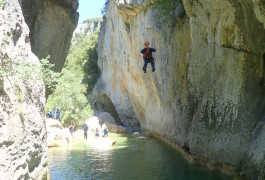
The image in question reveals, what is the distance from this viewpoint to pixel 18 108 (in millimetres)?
7809

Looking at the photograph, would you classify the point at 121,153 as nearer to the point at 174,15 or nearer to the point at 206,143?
the point at 206,143

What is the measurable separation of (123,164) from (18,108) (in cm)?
863

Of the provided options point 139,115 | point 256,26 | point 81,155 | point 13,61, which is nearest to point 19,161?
point 13,61

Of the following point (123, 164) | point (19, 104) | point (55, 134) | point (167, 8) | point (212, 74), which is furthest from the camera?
point (55, 134)

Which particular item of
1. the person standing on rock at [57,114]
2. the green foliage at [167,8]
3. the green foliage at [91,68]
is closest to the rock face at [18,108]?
the green foliage at [167,8]

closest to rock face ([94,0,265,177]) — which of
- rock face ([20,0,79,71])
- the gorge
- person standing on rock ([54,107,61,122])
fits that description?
the gorge

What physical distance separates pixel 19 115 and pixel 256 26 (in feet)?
25.9

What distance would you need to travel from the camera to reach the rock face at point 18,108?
7.09 m

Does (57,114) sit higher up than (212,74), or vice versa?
(212,74)

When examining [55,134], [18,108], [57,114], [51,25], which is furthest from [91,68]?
[18,108]

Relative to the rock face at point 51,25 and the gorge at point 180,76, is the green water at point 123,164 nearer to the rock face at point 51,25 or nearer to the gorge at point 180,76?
the gorge at point 180,76

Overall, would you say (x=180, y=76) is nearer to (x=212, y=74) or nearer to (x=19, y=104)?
(x=212, y=74)

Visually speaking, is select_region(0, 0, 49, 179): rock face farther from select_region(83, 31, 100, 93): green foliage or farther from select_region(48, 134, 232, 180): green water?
select_region(83, 31, 100, 93): green foliage

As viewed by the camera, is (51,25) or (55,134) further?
(55,134)
